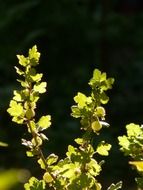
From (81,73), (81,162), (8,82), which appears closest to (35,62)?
(81,162)

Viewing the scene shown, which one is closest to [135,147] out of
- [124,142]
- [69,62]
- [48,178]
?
[124,142]

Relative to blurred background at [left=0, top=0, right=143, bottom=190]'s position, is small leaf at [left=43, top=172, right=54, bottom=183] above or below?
below

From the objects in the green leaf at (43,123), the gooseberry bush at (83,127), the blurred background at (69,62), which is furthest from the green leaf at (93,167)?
the blurred background at (69,62)

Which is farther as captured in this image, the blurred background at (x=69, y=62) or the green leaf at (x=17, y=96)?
the blurred background at (x=69, y=62)

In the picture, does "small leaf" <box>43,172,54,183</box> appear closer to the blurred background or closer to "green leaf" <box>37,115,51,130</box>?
"green leaf" <box>37,115,51,130</box>

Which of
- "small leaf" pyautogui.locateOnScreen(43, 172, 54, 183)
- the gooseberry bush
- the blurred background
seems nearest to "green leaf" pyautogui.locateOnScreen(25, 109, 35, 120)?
the gooseberry bush

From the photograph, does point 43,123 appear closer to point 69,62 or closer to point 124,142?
point 124,142

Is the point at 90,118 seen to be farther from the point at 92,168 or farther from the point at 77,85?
the point at 77,85

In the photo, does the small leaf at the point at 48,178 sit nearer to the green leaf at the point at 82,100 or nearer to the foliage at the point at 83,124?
the foliage at the point at 83,124
